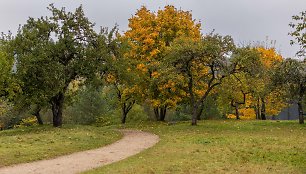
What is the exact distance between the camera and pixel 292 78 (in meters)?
34.1

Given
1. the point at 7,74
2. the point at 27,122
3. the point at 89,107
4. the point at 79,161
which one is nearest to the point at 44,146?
the point at 79,161

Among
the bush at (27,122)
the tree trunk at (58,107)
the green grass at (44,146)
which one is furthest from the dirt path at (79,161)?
the bush at (27,122)

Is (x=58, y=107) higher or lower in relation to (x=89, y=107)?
lower

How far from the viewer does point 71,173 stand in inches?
540

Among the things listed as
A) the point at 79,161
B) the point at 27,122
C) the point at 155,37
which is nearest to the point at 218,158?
the point at 79,161

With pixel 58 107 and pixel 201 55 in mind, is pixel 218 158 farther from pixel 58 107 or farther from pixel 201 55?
pixel 58 107

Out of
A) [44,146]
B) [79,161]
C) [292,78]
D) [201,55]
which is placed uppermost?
[201,55]

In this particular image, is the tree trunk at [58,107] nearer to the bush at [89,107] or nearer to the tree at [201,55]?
the tree at [201,55]

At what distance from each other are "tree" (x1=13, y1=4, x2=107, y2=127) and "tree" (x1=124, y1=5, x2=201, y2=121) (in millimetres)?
6063

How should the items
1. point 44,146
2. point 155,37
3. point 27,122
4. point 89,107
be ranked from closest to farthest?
point 44,146
point 155,37
point 89,107
point 27,122

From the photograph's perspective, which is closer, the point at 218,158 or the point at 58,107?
the point at 218,158

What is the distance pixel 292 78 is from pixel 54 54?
22848mm

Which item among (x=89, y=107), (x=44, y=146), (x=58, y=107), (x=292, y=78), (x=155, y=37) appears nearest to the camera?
(x=44, y=146)

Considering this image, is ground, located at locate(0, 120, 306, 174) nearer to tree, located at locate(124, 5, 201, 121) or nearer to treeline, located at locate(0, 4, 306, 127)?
treeline, located at locate(0, 4, 306, 127)
